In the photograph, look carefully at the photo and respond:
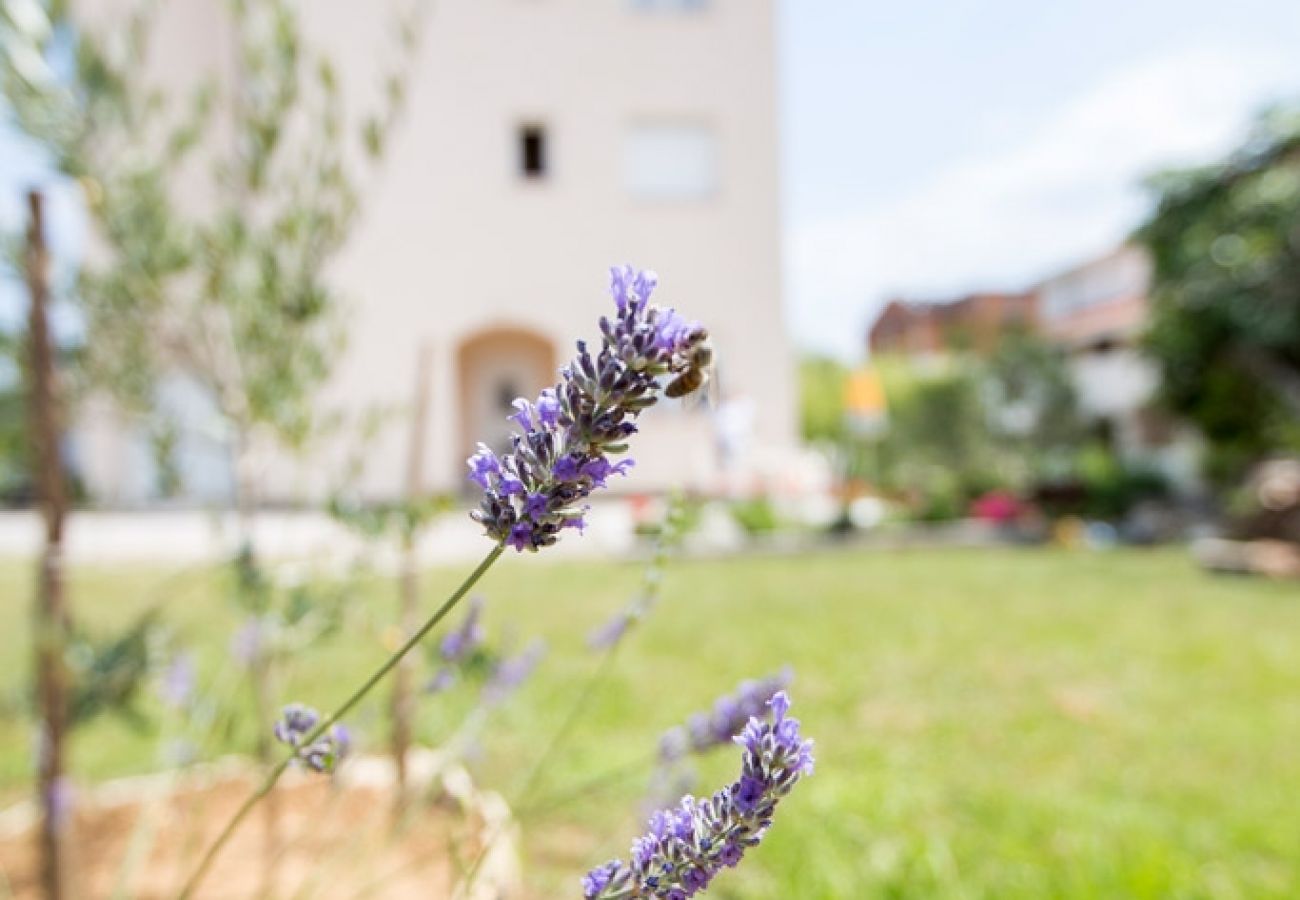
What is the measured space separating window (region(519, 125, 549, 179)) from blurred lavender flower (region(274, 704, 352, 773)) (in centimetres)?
1884

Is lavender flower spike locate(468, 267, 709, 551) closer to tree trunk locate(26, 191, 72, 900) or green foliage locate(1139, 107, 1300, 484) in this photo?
tree trunk locate(26, 191, 72, 900)

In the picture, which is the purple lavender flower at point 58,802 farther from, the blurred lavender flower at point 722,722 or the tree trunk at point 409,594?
the blurred lavender flower at point 722,722

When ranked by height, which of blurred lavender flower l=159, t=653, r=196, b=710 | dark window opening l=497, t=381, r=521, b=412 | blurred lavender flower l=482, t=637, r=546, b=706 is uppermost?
dark window opening l=497, t=381, r=521, b=412

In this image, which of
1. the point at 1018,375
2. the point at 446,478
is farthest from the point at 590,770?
the point at 1018,375

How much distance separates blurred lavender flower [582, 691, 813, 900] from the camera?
78 cm

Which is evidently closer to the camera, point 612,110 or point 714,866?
point 714,866

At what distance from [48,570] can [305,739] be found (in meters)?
1.77

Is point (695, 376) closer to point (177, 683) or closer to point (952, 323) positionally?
point (177, 683)

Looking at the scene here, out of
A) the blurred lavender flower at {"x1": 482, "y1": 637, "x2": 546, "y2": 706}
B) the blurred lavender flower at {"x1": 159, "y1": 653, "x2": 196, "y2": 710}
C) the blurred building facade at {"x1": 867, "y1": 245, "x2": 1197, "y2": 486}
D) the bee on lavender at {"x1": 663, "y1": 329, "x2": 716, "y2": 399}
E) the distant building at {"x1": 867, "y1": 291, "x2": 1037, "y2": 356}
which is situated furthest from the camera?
the distant building at {"x1": 867, "y1": 291, "x2": 1037, "y2": 356}

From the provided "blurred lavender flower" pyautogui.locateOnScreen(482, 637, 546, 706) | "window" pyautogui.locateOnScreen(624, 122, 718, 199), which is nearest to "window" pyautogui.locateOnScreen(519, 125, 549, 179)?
"window" pyautogui.locateOnScreen(624, 122, 718, 199)

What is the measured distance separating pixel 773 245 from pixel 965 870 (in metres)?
16.6

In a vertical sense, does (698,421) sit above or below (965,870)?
above

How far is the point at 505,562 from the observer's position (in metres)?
11.8

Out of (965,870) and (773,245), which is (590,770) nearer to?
(965,870)
